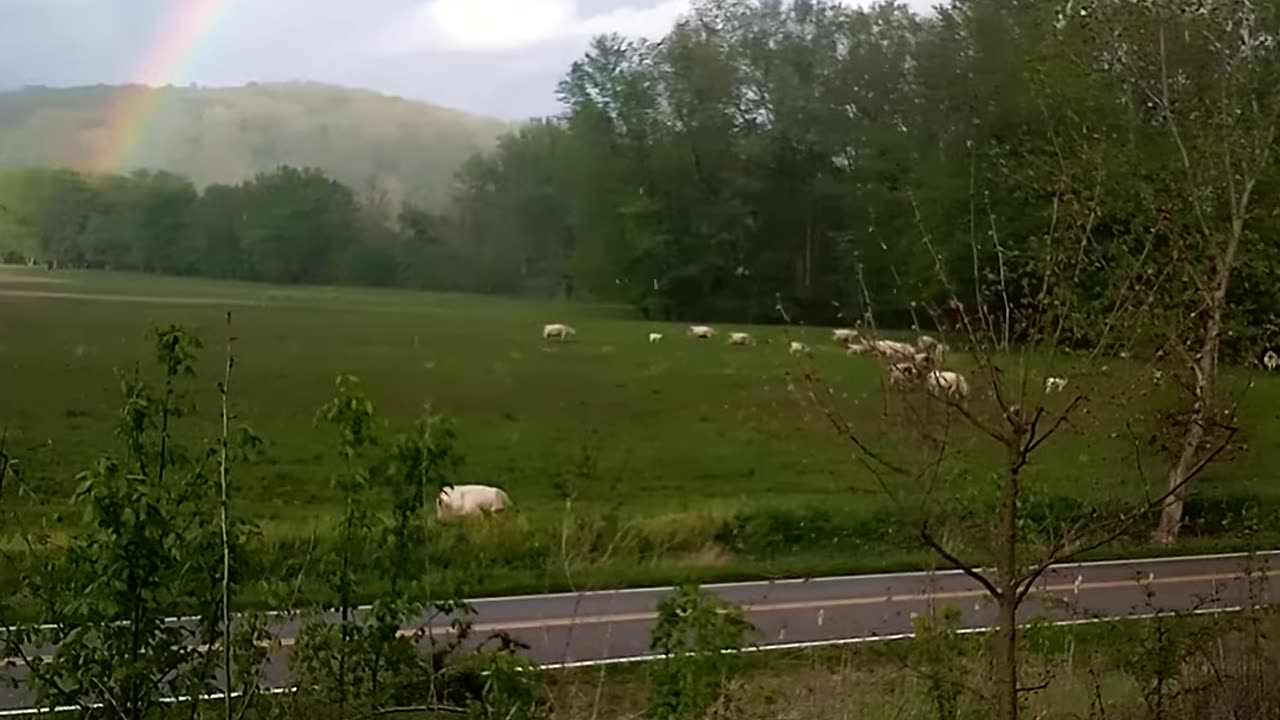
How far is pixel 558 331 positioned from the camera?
49844 mm

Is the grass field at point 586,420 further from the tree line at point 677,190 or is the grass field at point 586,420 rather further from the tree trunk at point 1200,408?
the tree line at point 677,190

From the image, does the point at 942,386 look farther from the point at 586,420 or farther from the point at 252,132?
the point at 252,132

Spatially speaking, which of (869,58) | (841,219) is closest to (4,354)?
(841,219)

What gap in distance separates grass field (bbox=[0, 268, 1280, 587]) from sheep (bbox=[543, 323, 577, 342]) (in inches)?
22.6

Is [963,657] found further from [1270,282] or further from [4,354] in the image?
[4,354]

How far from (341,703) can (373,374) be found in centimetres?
2993

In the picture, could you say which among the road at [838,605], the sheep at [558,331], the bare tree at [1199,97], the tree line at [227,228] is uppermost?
the bare tree at [1199,97]

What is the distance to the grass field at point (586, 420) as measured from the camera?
1125 cm

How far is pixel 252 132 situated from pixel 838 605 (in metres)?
99.6

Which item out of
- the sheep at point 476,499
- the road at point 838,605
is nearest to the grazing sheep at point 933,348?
the road at point 838,605

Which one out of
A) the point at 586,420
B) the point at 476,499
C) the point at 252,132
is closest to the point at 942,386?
the point at 476,499

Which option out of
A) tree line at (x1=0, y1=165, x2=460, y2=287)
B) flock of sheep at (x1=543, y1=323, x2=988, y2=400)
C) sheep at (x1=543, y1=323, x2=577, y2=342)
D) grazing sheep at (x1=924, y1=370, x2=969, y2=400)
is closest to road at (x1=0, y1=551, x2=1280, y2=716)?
flock of sheep at (x1=543, y1=323, x2=988, y2=400)

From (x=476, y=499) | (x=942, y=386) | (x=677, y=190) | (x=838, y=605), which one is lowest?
(x=838, y=605)

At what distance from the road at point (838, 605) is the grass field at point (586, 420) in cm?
81
